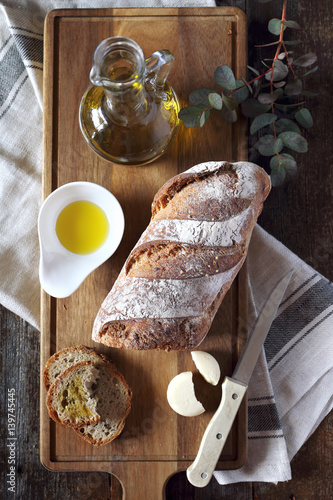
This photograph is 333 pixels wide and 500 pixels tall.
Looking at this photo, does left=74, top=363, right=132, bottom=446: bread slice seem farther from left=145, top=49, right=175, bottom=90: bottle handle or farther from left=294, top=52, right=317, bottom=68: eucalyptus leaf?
left=294, top=52, right=317, bottom=68: eucalyptus leaf

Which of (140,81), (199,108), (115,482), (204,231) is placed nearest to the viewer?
(140,81)

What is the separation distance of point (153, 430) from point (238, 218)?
0.92 m

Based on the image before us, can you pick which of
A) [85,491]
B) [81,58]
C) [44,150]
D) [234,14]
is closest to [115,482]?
[85,491]

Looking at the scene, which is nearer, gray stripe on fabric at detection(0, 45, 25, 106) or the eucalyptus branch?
the eucalyptus branch

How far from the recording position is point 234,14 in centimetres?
193

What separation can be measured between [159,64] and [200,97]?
1.09ft

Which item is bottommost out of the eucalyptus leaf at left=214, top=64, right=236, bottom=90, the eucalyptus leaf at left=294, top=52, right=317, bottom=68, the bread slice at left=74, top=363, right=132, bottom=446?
the bread slice at left=74, top=363, right=132, bottom=446

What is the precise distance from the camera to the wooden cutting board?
191 centimetres

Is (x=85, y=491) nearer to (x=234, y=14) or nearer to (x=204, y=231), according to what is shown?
(x=204, y=231)

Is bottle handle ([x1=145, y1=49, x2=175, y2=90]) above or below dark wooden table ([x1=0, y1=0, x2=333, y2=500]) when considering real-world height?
above

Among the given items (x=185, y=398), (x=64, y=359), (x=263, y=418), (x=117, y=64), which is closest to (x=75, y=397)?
(x=64, y=359)

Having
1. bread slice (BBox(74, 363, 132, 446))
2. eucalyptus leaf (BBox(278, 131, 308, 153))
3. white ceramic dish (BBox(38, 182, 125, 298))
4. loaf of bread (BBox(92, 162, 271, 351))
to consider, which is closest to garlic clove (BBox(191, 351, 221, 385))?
loaf of bread (BBox(92, 162, 271, 351))

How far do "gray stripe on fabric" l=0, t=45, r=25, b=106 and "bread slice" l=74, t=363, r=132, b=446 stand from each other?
4.09ft

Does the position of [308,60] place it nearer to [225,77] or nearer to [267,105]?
[267,105]
